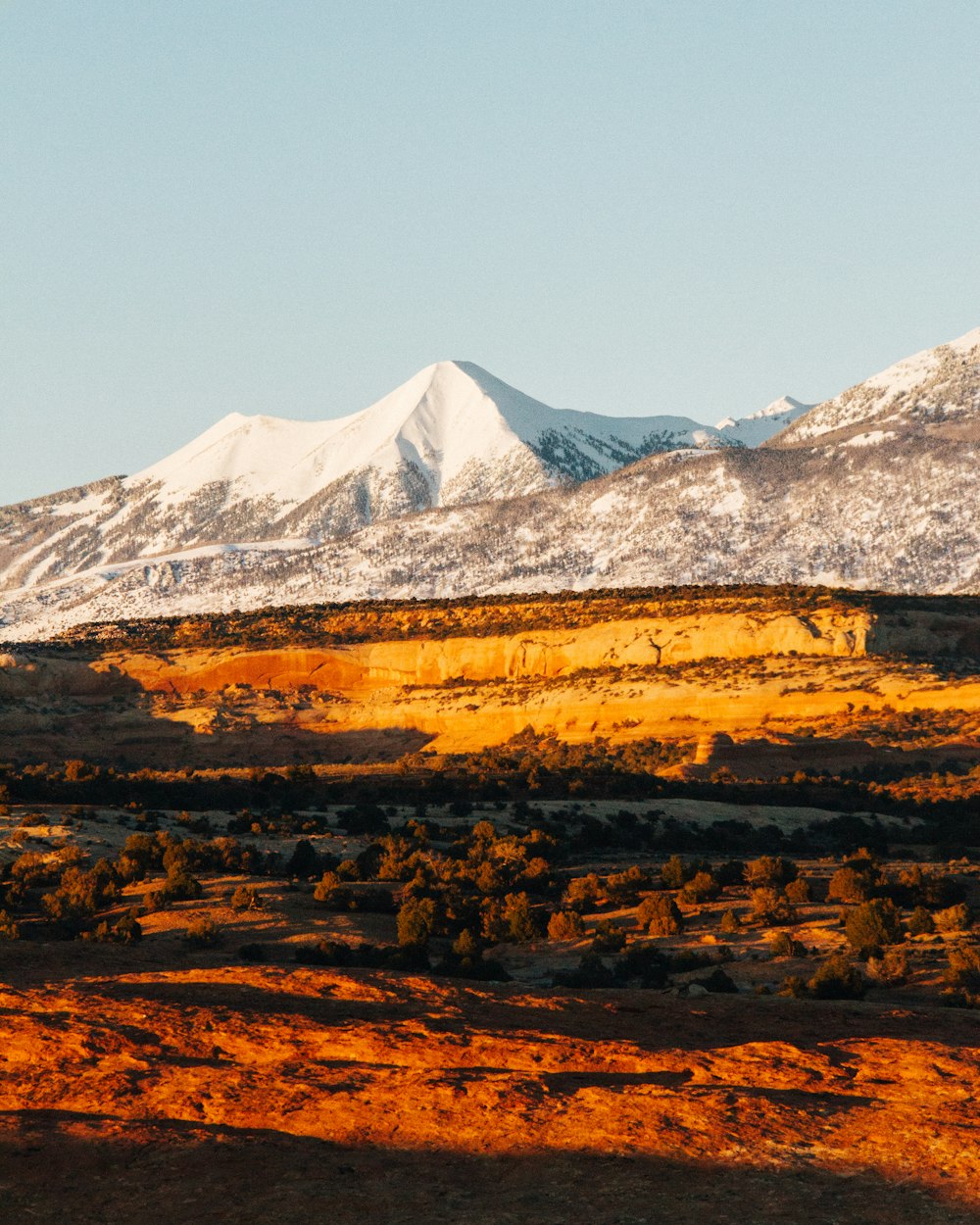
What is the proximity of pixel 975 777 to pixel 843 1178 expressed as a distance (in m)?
55.0

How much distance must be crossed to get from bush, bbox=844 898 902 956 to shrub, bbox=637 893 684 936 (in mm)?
4023

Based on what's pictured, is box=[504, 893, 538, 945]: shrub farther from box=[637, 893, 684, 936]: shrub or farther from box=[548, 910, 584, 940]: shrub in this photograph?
box=[637, 893, 684, 936]: shrub

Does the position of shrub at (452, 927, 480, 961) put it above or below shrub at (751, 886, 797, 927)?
above

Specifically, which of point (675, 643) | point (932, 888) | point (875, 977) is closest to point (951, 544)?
point (675, 643)

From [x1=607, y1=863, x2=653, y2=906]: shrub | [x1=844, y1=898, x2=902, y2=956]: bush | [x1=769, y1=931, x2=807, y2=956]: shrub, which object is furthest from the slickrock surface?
[x1=607, y1=863, x2=653, y2=906]: shrub

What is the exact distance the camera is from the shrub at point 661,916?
35.6 m

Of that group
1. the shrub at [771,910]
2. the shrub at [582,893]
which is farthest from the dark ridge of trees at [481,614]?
the shrub at [771,910]

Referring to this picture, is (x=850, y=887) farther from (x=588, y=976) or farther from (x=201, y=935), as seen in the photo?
(x=201, y=935)

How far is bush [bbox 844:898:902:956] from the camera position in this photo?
105ft

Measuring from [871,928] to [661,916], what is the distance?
5358mm

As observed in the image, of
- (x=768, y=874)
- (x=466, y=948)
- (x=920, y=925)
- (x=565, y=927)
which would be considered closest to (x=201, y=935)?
(x=466, y=948)

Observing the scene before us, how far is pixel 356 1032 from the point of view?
771 inches

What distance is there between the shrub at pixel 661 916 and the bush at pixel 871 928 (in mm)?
4023

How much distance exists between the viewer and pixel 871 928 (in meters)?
32.3
